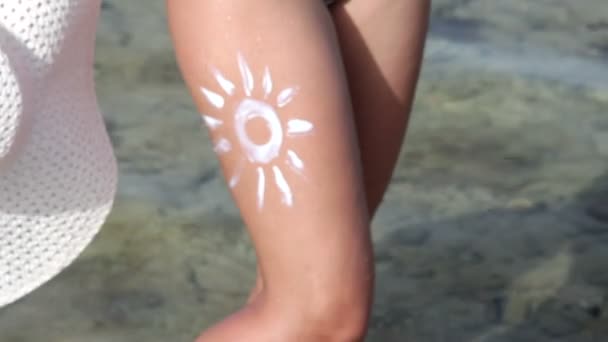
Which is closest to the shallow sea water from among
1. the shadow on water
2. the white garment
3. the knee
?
the shadow on water

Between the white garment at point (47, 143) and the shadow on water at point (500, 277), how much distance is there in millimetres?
708

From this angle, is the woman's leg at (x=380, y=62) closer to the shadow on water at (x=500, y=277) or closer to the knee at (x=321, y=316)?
the knee at (x=321, y=316)

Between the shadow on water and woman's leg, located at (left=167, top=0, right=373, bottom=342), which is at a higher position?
woman's leg, located at (left=167, top=0, right=373, bottom=342)

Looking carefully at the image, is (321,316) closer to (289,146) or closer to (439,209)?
(289,146)

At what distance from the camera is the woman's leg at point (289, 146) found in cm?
110

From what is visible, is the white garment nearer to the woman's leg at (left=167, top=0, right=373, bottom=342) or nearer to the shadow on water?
the woman's leg at (left=167, top=0, right=373, bottom=342)

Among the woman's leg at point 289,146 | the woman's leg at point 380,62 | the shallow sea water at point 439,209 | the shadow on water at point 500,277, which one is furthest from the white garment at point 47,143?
the shadow on water at point 500,277

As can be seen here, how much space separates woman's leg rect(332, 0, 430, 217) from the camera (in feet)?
4.23

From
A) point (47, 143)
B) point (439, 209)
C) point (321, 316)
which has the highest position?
point (47, 143)

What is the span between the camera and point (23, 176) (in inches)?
48.9

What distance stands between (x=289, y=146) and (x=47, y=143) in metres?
0.25

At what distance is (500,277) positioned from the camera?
2080 mm

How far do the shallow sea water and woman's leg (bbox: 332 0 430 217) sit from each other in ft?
2.07

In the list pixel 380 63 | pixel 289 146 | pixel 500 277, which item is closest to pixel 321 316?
pixel 289 146
